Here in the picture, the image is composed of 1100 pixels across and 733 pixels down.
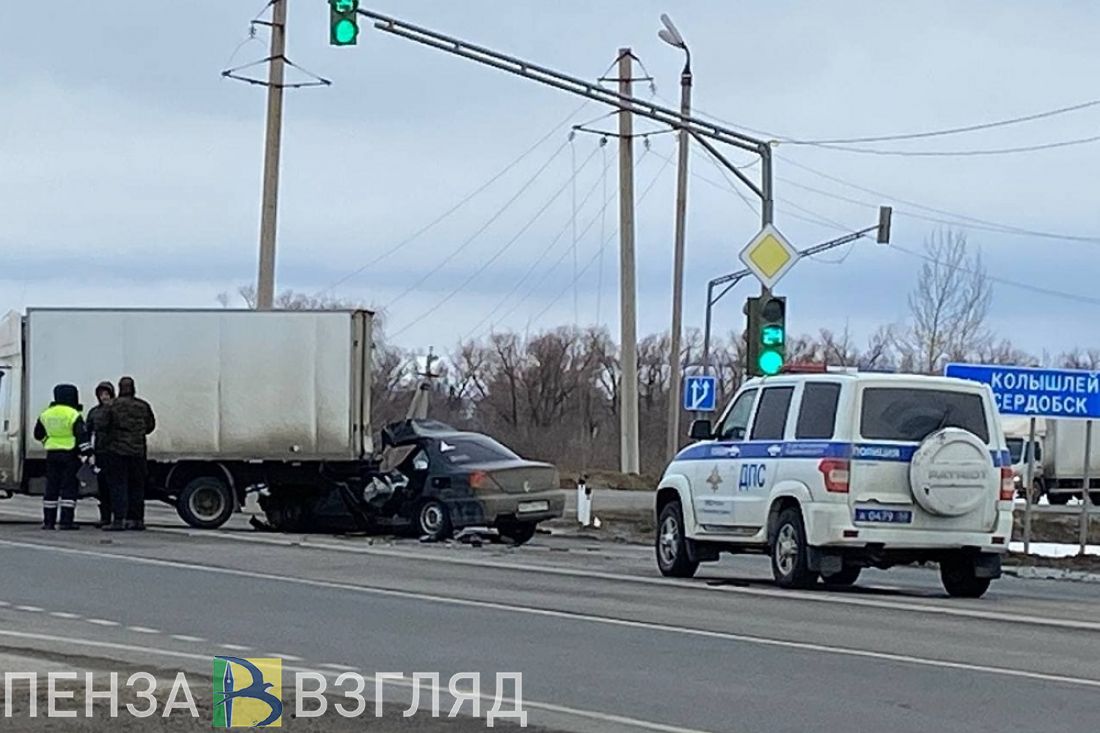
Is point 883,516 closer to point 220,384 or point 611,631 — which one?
point 611,631

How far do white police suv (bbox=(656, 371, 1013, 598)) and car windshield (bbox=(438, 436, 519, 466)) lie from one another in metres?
8.26

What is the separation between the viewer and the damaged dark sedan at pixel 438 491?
1032 inches

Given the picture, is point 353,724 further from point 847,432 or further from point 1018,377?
point 1018,377

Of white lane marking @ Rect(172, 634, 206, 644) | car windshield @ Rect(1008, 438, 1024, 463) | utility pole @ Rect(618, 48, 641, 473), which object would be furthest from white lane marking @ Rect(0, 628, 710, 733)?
car windshield @ Rect(1008, 438, 1024, 463)

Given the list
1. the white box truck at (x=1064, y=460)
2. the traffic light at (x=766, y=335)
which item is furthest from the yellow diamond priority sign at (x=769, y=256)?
the white box truck at (x=1064, y=460)

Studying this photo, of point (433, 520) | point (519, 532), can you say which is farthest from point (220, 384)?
point (519, 532)

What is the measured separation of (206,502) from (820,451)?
12.1m

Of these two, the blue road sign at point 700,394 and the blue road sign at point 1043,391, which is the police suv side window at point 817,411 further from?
the blue road sign at point 700,394

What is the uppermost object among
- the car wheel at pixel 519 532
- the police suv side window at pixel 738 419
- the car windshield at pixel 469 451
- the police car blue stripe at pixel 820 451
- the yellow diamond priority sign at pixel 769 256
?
the yellow diamond priority sign at pixel 769 256

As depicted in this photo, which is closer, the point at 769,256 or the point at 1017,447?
the point at 769,256

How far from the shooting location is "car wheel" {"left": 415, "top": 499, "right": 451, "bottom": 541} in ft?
86.0

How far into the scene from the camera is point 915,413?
58.7 ft

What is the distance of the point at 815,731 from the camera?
9.80m

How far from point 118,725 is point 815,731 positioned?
339 cm
